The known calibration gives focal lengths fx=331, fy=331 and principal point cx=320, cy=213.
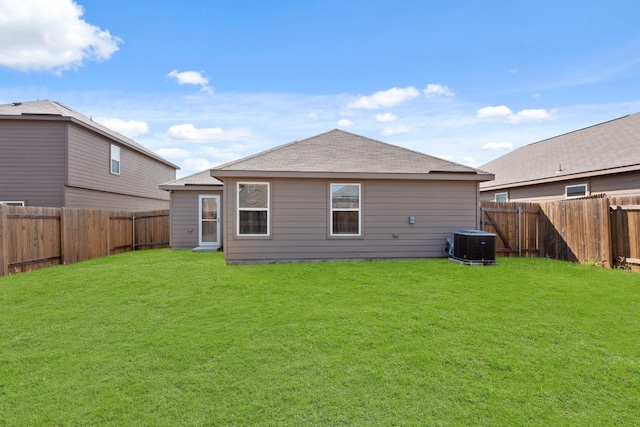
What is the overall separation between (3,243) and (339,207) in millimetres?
8221

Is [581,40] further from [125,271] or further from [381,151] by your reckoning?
[125,271]

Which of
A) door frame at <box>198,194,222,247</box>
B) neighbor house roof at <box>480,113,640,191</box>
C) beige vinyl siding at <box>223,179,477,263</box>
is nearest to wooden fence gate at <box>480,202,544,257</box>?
beige vinyl siding at <box>223,179,477,263</box>

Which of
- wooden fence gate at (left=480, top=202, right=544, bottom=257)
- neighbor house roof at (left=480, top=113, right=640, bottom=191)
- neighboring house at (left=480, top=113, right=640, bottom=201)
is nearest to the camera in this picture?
wooden fence gate at (left=480, top=202, right=544, bottom=257)

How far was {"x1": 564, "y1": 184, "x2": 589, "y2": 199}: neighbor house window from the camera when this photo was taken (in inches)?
488

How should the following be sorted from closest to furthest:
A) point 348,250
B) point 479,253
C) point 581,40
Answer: point 479,253 → point 348,250 → point 581,40

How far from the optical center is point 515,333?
163 inches

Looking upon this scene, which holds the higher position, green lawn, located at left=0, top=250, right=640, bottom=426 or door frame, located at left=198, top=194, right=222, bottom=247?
door frame, located at left=198, top=194, right=222, bottom=247

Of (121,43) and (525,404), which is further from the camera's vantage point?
(121,43)

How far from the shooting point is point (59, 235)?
963 cm

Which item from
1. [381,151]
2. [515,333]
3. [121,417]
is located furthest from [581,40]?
[121,417]

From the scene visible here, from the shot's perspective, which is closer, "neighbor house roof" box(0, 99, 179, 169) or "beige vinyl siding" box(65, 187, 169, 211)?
"neighbor house roof" box(0, 99, 179, 169)

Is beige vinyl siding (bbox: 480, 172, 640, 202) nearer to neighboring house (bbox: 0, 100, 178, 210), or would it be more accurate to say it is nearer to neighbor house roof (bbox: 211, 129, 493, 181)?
neighbor house roof (bbox: 211, 129, 493, 181)

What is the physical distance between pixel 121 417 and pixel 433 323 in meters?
3.59

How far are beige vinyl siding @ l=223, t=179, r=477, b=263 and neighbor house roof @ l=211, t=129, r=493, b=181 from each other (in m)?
0.32
